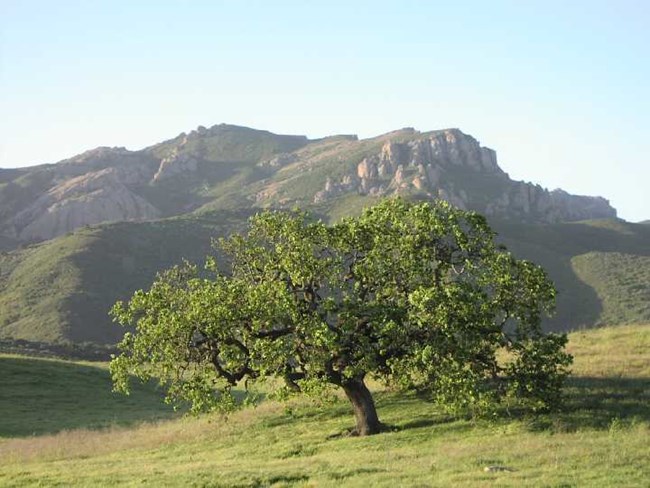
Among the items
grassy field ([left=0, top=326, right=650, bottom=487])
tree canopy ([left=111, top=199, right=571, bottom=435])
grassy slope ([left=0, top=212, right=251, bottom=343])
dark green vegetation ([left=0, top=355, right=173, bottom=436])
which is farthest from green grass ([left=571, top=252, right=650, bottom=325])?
tree canopy ([left=111, top=199, right=571, bottom=435])

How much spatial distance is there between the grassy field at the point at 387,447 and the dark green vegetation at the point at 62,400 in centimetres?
732

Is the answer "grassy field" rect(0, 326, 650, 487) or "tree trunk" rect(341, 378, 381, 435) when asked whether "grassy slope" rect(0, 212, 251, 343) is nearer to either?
"grassy field" rect(0, 326, 650, 487)

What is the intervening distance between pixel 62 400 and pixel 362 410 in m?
37.0

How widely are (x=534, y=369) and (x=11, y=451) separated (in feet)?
82.1

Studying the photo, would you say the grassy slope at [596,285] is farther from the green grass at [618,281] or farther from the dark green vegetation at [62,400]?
the dark green vegetation at [62,400]

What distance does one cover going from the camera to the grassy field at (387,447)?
2186cm

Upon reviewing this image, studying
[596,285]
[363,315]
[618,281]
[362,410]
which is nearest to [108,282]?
[596,285]

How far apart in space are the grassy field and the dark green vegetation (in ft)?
24.0

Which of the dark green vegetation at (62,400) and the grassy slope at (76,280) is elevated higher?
the grassy slope at (76,280)

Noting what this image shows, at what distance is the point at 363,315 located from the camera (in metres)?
29.6

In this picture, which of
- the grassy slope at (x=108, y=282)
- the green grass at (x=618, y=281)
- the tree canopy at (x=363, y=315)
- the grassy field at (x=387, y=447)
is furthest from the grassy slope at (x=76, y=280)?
the tree canopy at (x=363, y=315)

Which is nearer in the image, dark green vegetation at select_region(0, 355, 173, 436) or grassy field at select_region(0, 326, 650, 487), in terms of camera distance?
grassy field at select_region(0, 326, 650, 487)

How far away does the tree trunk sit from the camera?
101ft

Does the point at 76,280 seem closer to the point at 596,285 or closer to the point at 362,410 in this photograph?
the point at 596,285
